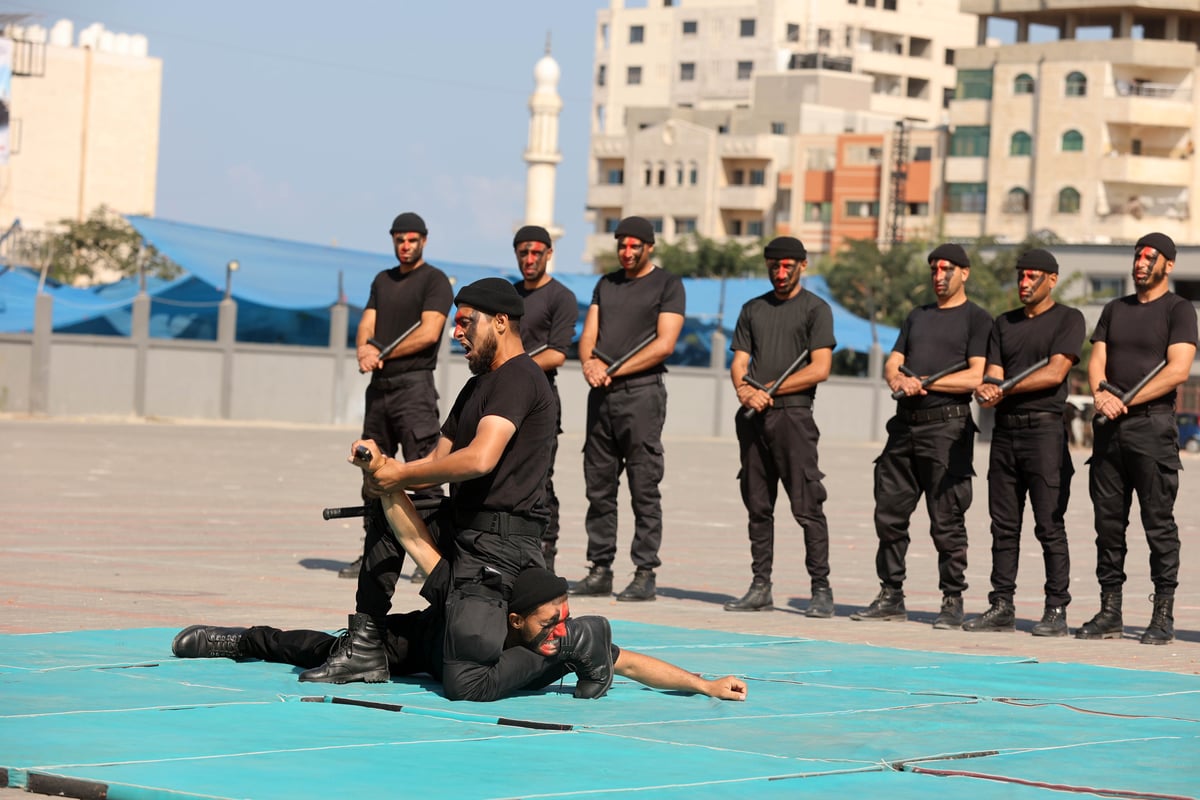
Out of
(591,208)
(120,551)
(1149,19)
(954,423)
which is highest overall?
(1149,19)

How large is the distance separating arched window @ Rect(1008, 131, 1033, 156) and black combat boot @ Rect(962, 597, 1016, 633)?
78334mm

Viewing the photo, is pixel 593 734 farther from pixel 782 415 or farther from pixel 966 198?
pixel 966 198

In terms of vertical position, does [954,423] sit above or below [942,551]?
above

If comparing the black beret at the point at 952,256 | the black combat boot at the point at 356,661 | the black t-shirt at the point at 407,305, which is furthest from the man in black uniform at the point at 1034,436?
the black combat boot at the point at 356,661

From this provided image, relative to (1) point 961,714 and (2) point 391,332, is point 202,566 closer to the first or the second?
(2) point 391,332

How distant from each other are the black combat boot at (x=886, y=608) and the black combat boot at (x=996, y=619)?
489 mm

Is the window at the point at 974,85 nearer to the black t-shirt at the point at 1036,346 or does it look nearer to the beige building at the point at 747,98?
the beige building at the point at 747,98

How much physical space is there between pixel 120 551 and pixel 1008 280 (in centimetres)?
5909

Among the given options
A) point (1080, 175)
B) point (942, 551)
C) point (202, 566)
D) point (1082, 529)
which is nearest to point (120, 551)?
point (202, 566)

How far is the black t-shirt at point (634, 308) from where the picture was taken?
1260 centimetres

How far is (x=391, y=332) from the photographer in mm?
13078

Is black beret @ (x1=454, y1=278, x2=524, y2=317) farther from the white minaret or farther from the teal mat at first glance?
the white minaret

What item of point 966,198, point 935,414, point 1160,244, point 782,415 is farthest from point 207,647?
point 966,198

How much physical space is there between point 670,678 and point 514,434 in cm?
117
